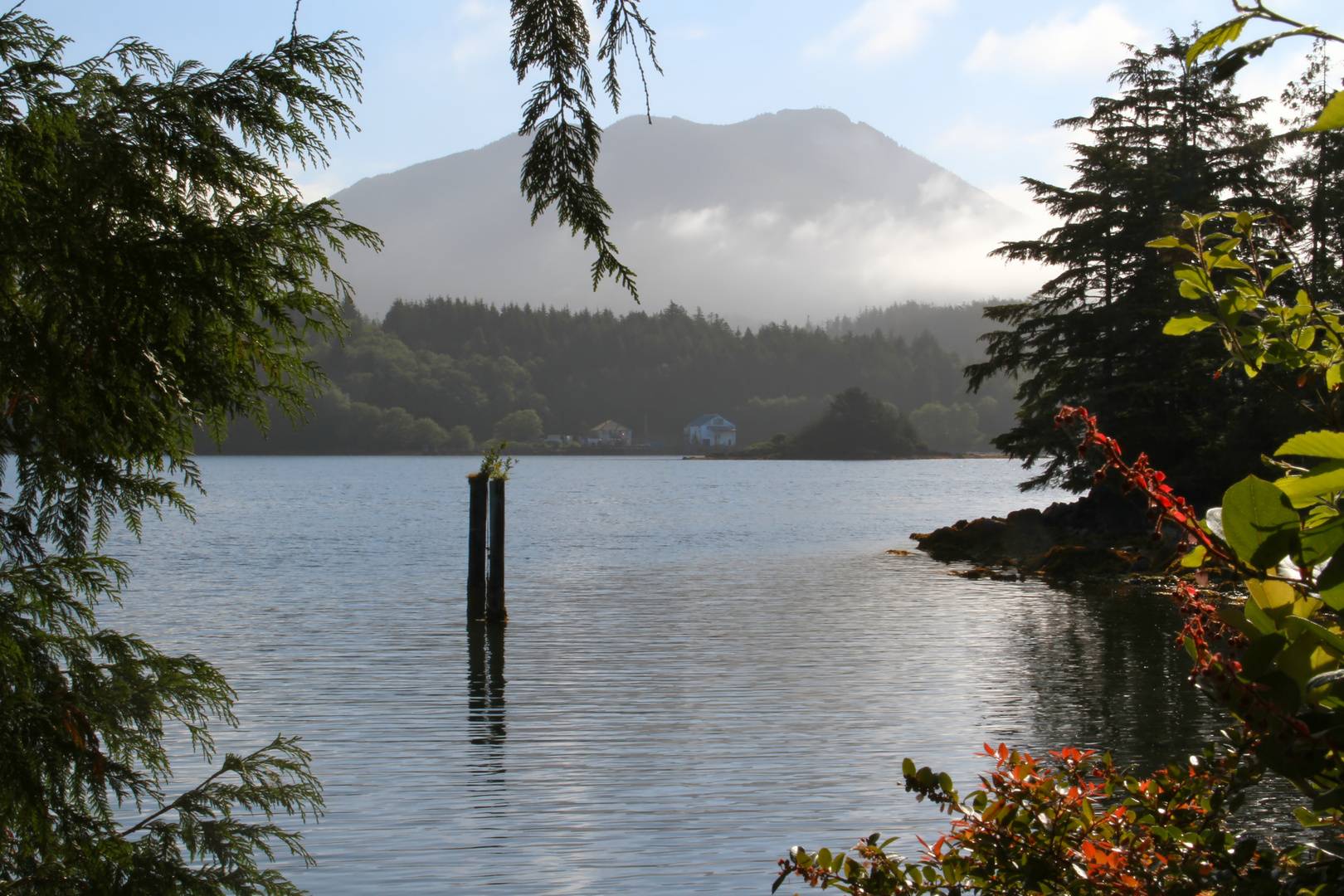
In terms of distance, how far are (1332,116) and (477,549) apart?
17605mm

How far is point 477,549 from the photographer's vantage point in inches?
717

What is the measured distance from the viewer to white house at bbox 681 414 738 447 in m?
180

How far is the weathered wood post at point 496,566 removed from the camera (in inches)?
672

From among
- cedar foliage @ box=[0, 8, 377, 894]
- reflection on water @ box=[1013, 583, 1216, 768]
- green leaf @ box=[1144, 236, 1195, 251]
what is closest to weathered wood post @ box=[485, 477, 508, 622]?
reflection on water @ box=[1013, 583, 1216, 768]

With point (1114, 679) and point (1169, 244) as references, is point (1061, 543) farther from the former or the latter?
point (1169, 244)

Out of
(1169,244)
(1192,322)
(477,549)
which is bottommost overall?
(477,549)

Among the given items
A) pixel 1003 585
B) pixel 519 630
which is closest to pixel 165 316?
pixel 519 630

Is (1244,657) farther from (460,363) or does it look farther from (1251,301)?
(460,363)

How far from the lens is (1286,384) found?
A: 21.9 m

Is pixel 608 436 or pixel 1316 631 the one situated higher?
pixel 608 436

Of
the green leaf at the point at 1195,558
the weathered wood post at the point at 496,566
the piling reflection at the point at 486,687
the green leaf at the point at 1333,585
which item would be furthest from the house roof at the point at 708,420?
the green leaf at the point at 1333,585

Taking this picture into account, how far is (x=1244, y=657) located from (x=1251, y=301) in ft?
2.57

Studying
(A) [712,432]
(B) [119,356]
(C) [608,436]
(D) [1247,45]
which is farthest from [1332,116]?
(C) [608,436]

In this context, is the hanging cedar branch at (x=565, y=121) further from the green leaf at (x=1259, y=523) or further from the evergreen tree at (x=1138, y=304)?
the evergreen tree at (x=1138, y=304)
